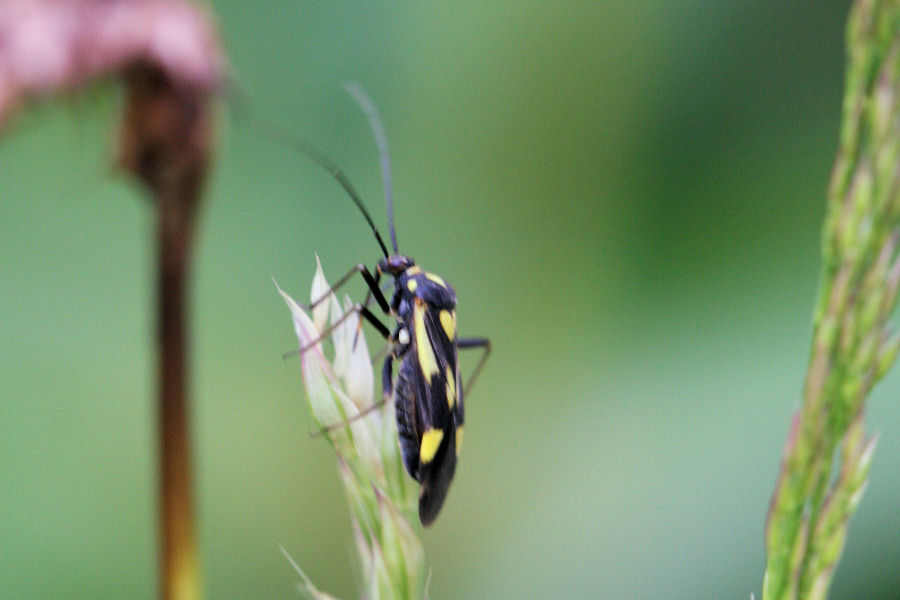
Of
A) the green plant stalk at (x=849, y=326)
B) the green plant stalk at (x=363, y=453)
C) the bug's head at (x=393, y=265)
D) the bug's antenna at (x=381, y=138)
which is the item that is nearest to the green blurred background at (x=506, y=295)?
the bug's antenna at (x=381, y=138)

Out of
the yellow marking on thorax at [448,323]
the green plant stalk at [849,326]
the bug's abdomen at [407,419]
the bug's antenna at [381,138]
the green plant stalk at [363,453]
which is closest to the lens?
the green plant stalk at [849,326]

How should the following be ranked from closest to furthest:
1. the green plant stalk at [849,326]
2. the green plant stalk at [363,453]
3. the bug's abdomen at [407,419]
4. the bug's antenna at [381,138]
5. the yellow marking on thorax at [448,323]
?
the green plant stalk at [849,326], the green plant stalk at [363,453], the bug's abdomen at [407,419], the bug's antenna at [381,138], the yellow marking on thorax at [448,323]

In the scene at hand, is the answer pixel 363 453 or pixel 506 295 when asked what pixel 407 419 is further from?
pixel 506 295

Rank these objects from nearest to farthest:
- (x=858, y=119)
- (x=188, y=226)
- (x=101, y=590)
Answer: (x=858, y=119), (x=188, y=226), (x=101, y=590)

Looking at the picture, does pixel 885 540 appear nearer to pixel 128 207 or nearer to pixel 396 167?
pixel 396 167

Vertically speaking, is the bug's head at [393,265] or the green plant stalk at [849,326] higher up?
the green plant stalk at [849,326]

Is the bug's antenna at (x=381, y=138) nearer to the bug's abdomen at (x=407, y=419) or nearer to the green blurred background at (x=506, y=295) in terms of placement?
the green blurred background at (x=506, y=295)

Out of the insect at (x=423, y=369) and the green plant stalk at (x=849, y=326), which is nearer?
the green plant stalk at (x=849, y=326)

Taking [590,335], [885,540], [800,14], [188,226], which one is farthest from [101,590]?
[800,14]
